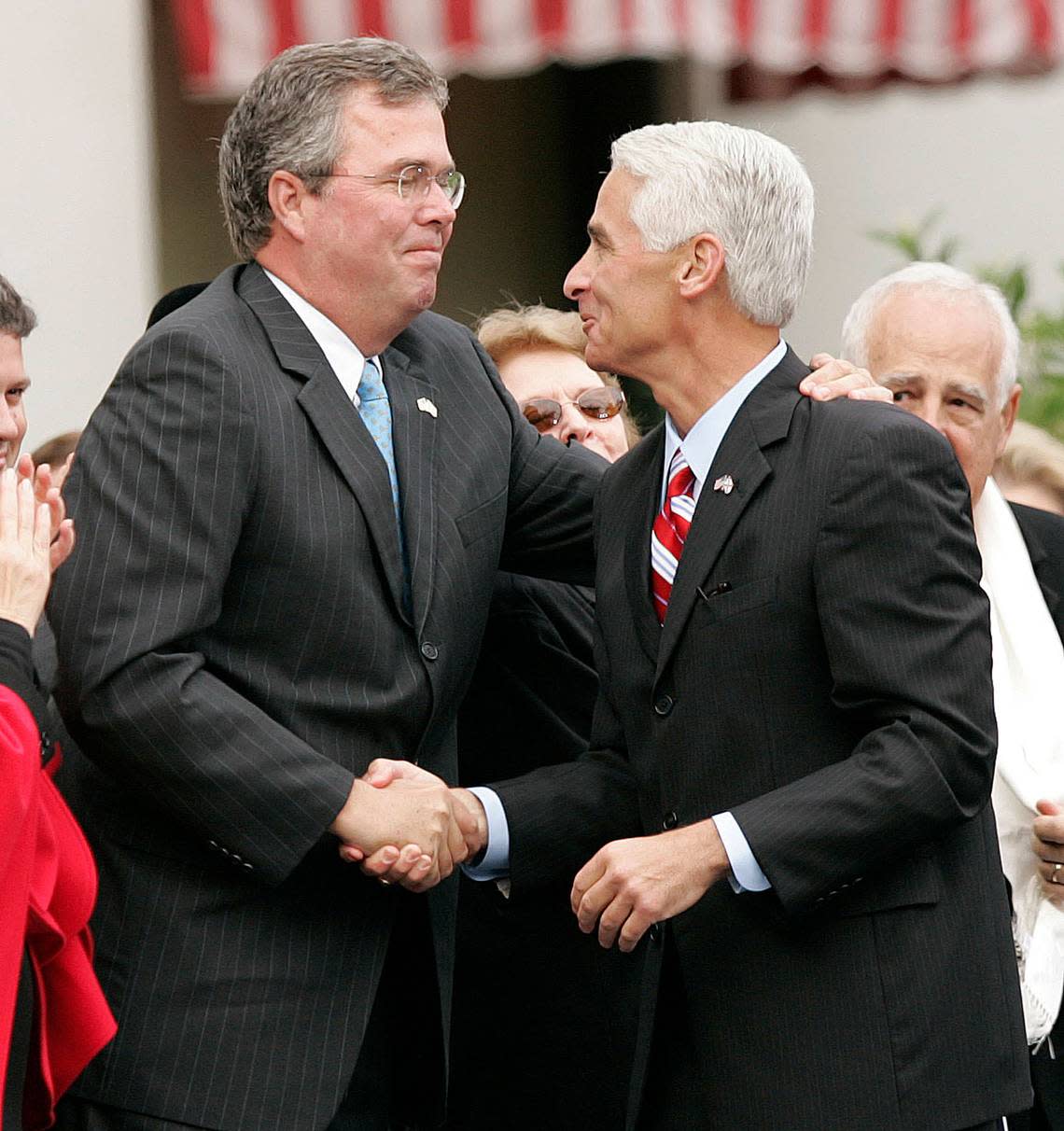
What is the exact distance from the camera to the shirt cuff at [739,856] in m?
2.55

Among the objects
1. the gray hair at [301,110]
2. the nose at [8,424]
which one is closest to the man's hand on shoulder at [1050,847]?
the gray hair at [301,110]

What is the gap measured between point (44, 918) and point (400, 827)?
0.51 metres

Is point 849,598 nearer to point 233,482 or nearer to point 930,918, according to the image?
point 930,918

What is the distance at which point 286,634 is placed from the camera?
2803 millimetres

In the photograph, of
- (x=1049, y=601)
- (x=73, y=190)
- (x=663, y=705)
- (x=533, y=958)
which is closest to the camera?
(x=663, y=705)

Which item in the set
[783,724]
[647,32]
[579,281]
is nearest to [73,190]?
[647,32]

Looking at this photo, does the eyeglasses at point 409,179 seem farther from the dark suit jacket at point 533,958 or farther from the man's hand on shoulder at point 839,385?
the dark suit jacket at point 533,958

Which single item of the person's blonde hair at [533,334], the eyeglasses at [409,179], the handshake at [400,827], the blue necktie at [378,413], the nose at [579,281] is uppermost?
the eyeglasses at [409,179]

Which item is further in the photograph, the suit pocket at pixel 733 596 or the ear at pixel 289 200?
the ear at pixel 289 200

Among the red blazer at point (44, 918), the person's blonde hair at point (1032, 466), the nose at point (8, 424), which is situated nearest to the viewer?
the red blazer at point (44, 918)

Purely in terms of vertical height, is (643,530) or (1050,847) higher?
(643,530)

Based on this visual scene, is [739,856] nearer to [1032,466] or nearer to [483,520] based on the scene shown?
[483,520]

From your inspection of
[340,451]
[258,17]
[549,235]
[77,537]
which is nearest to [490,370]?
[340,451]

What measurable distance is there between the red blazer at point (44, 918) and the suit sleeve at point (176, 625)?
0.46 ft
